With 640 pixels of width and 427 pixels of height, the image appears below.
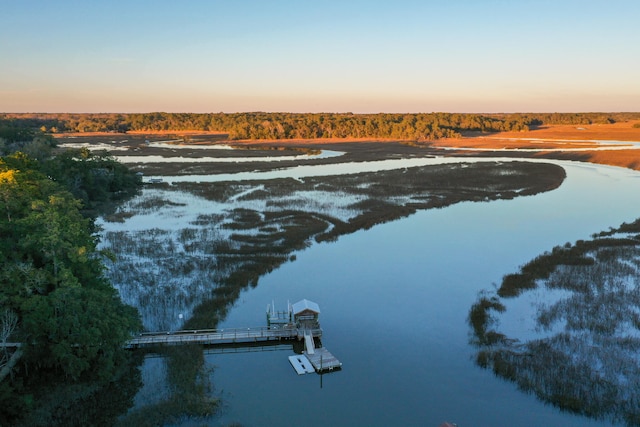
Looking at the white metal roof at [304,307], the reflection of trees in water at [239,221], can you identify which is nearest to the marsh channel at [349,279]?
the reflection of trees in water at [239,221]

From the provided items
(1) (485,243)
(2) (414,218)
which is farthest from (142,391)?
(2) (414,218)

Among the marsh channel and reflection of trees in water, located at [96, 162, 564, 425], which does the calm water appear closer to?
the marsh channel

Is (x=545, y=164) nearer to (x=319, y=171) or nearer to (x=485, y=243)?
(x=319, y=171)

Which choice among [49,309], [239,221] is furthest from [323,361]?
[239,221]

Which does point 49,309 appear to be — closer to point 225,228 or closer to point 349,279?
point 349,279

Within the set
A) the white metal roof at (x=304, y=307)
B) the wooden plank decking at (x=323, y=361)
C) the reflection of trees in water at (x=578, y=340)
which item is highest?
the white metal roof at (x=304, y=307)

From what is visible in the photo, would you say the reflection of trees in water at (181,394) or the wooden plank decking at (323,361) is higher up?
the wooden plank decking at (323,361)

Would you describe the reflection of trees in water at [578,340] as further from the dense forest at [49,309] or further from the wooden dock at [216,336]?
the dense forest at [49,309]
